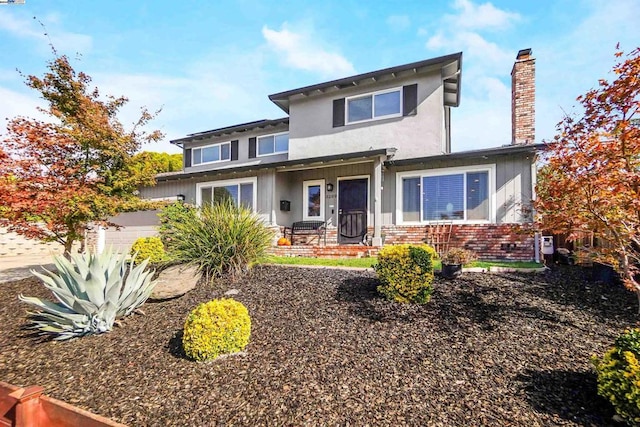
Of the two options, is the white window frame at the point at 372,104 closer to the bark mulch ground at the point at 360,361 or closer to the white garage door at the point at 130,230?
the bark mulch ground at the point at 360,361

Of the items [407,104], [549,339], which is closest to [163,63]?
[407,104]

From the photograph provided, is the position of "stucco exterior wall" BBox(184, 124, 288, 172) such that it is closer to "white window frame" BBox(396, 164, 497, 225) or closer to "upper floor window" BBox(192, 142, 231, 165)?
"upper floor window" BBox(192, 142, 231, 165)

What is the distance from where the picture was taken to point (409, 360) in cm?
352

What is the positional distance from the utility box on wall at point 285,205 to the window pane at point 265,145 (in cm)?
368

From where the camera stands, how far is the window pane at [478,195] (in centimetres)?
987

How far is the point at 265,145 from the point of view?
51.6ft

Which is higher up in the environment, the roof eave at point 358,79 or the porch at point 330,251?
the roof eave at point 358,79

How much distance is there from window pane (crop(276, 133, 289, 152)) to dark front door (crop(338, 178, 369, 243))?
13.1ft

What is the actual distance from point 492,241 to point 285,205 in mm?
7120

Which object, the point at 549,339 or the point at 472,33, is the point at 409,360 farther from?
the point at 472,33

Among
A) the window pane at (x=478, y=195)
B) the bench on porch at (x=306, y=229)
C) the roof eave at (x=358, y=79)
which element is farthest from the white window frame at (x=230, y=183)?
the window pane at (x=478, y=195)

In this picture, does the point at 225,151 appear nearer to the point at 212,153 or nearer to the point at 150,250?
the point at 212,153

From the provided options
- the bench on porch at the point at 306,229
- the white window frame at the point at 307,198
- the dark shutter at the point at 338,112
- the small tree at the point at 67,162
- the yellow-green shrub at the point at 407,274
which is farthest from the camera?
the dark shutter at the point at 338,112

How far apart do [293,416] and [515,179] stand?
9187 millimetres
